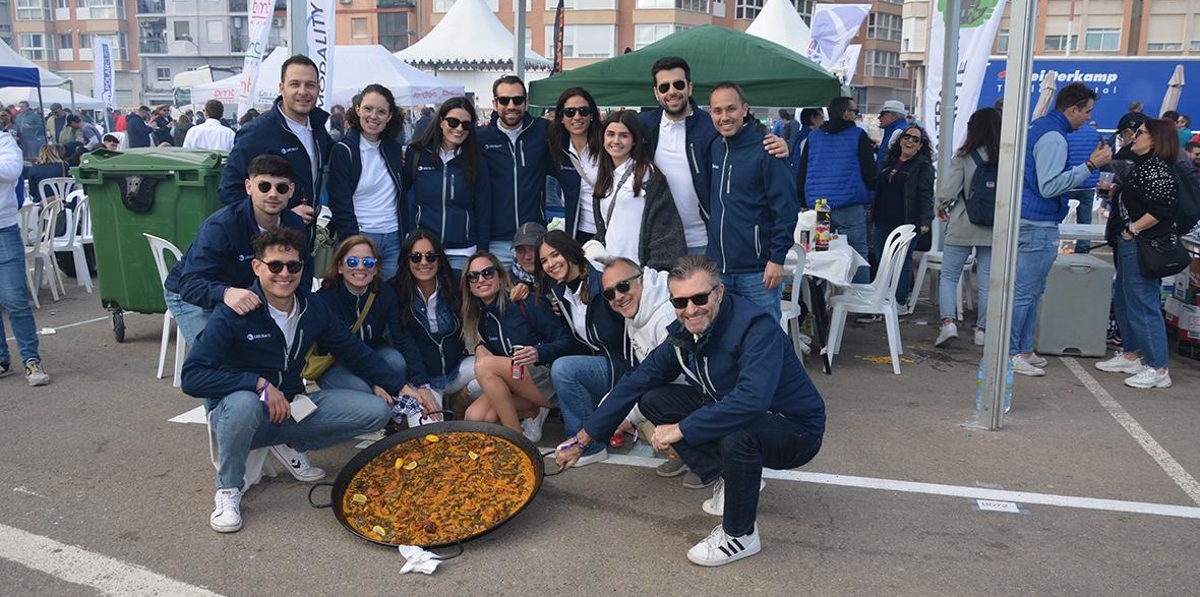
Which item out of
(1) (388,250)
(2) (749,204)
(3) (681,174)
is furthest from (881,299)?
(1) (388,250)

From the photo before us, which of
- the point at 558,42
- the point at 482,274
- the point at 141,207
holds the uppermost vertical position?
the point at 558,42

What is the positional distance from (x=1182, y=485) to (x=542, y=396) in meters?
3.19

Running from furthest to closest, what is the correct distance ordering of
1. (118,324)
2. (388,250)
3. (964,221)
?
(118,324), (964,221), (388,250)

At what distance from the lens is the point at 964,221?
7105mm

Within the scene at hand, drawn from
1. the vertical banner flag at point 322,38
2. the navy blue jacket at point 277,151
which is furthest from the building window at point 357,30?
the navy blue jacket at point 277,151

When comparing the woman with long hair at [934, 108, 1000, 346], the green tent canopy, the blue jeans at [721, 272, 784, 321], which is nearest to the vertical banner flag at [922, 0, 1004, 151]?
the green tent canopy

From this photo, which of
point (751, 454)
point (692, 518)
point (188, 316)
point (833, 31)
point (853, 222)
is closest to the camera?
point (751, 454)

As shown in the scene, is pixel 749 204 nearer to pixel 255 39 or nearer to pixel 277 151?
pixel 277 151

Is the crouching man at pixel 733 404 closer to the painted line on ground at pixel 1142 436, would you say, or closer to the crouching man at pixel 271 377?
the crouching man at pixel 271 377

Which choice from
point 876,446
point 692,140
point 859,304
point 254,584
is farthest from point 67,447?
point 859,304

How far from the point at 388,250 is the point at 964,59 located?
21.4ft

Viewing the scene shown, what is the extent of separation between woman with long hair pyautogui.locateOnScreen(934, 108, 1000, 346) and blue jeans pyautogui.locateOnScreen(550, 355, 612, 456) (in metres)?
3.32

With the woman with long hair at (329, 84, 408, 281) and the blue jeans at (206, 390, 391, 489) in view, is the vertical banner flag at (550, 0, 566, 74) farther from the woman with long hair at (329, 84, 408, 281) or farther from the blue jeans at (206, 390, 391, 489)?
the blue jeans at (206, 390, 391, 489)

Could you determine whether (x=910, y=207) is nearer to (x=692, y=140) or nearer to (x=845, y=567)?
(x=692, y=140)
